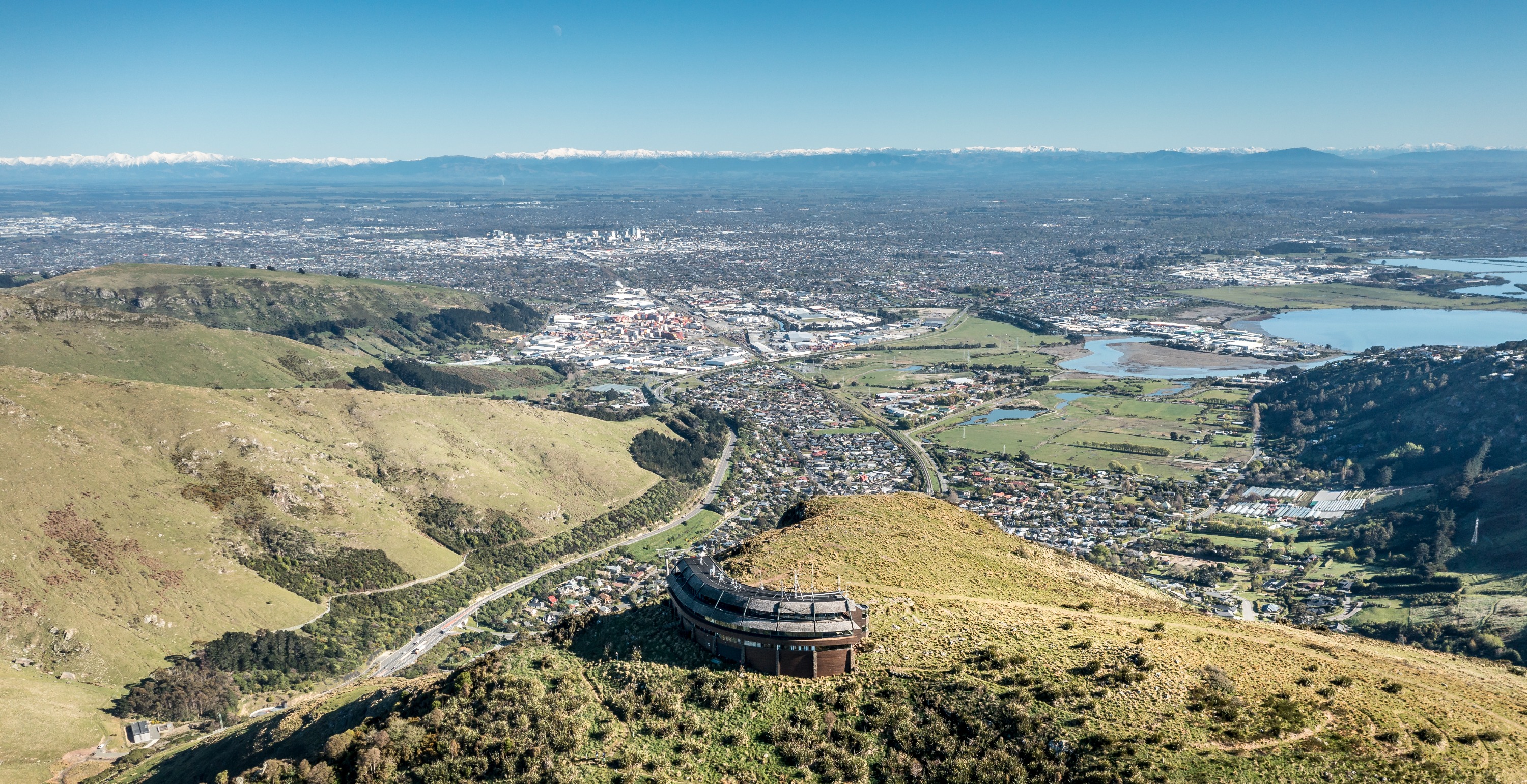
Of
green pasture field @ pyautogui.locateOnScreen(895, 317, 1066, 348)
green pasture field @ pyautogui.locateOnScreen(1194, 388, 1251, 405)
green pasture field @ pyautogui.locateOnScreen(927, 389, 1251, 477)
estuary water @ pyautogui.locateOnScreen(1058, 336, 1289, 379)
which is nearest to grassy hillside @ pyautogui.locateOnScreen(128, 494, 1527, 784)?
green pasture field @ pyautogui.locateOnScreen(927, 389, 1251, 477)

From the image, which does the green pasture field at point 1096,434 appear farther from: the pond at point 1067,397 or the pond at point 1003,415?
the pond at point 1003,415

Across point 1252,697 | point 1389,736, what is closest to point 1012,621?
point 1252,697

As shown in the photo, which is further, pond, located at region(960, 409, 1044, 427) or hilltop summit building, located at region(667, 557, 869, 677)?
pond, located at region(960, 409, 1044, 427)

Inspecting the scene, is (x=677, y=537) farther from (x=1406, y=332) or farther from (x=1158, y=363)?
(x=1406, y=332)

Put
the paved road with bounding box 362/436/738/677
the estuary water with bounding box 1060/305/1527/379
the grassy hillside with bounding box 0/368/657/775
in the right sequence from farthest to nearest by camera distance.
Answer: the estuary water with bounding box 1060/305/1527/379
the paved road with bounding box 362/436/738/677
the grassy hillside with bounding box 0/368/657/775

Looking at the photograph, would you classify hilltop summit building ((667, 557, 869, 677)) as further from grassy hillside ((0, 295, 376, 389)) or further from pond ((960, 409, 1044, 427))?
grassy hillside ((0, 295, 376, 389))

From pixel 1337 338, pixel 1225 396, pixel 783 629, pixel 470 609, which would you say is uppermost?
pixel 783 629

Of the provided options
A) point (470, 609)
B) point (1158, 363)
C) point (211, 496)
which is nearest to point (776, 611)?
point (470, 609)
